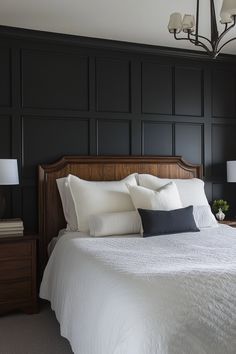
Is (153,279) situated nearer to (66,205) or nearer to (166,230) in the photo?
(166,230)

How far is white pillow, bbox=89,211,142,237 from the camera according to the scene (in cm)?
300

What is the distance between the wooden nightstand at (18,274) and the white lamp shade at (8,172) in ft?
1.65

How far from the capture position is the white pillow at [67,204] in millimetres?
3314

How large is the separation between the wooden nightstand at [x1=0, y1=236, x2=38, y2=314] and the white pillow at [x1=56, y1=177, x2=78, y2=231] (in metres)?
0.37

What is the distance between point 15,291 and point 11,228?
0.55 meters

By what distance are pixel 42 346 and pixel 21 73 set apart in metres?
2.52

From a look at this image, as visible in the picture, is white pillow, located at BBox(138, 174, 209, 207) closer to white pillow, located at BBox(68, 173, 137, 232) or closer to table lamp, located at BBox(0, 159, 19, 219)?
white pillow, located at BBox(68, 173, 137, 232)

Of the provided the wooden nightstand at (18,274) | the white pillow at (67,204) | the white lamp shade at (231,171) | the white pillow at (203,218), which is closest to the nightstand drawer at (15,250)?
the wooden nightstand at (18,274)

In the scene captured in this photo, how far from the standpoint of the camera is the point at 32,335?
275 cm

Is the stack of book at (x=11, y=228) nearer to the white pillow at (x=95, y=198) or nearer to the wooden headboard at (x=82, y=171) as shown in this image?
the wooden headboard at (x=82, y=171)

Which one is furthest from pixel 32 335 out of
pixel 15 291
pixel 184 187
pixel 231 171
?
pixel 231 171

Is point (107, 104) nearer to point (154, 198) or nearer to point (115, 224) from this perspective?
point (154, 198)

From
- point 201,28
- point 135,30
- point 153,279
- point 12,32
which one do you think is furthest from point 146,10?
point 153,279

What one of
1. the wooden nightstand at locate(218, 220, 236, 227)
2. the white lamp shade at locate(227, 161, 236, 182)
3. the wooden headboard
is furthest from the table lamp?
the white lamp shade at locate(227, 161, 236, 182)
